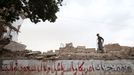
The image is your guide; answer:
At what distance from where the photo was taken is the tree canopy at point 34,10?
17125mm

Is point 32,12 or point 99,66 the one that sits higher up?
point 32,12

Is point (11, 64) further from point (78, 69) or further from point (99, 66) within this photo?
point (99, 66)

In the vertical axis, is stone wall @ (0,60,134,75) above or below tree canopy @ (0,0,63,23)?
below

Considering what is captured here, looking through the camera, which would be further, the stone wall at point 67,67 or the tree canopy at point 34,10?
the stone wall at point 67,67

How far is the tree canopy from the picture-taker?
1712 centimetres

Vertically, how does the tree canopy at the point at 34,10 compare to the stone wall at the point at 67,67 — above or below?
above

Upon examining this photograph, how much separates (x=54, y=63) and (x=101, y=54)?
10.8 ft

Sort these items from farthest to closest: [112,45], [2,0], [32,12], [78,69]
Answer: [112,45], [78,69], [32,12], [2,0]

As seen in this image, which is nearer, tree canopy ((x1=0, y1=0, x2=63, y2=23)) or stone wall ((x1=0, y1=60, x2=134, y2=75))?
tree canopy ((x1=0, y1=0, x2=63, y2=23))

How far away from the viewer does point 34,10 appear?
17312 mm

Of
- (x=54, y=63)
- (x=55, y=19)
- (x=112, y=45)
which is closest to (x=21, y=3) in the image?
(x=55, y=19)

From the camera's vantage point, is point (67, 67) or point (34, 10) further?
point (67, 67)

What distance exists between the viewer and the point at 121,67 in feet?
66.7

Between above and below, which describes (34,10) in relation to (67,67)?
above
